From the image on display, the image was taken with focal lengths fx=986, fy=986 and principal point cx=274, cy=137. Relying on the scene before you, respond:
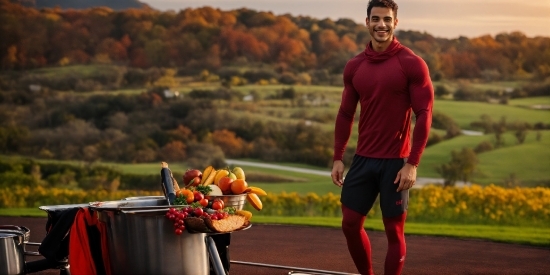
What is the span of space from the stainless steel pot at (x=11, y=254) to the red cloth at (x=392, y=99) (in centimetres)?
245

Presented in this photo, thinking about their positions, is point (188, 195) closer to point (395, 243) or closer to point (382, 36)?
point (395, 243)

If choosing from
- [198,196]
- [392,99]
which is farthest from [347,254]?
[198,196]

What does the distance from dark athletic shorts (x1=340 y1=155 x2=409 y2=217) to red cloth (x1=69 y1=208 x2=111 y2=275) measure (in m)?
1.73

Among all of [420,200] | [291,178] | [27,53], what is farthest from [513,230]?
[27,53]

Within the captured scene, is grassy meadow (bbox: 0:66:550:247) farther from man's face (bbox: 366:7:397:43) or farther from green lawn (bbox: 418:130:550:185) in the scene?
man's face (bbox: 366:7:397:43)

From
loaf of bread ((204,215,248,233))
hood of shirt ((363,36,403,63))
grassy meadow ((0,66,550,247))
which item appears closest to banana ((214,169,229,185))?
loaf of bread ((204,215,248,233))

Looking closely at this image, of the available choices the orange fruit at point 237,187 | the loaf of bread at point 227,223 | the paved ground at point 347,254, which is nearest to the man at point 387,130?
the orange fruit at point 237,187

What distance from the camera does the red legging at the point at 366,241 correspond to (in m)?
6.84

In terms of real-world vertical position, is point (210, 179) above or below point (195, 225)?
above

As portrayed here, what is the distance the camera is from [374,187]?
7020mm

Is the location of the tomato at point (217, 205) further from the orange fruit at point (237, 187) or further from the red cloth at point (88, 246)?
the red cloth at point (88, 246)

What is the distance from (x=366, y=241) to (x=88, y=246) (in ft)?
6.46

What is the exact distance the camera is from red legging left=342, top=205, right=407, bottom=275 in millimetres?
6836

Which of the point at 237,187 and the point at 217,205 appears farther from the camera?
the point at 237,187
